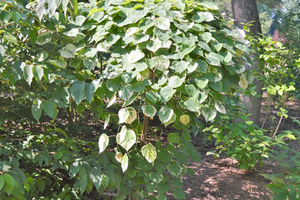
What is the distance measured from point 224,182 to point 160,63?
2.28 m

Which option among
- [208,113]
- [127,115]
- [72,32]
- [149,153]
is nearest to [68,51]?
[72,32]

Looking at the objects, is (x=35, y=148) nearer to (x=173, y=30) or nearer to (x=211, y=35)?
(x=173, y=30)

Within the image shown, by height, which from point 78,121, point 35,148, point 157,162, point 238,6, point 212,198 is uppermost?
point 238,6

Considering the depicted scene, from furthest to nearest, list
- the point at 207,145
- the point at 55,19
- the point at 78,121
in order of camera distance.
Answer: the point at 207,145 < the point at 78,121 < the point at 55,19

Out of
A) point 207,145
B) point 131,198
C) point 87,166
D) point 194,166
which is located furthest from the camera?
point 207,145

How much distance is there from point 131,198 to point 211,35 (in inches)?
54.9

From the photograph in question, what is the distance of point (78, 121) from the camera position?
3141 millimetres

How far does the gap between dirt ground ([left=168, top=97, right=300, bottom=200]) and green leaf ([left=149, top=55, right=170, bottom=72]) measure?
1813 mm

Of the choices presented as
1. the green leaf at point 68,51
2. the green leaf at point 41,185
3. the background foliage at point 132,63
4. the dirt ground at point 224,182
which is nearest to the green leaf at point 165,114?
the background foliage at point 132,63

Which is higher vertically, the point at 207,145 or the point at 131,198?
the point at 131,198

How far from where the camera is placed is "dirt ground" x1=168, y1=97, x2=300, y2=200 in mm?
2852

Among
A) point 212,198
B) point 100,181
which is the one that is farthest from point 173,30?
point 212,198

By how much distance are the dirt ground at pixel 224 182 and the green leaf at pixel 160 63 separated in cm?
181

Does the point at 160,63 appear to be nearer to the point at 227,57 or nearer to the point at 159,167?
the point at 227,57
